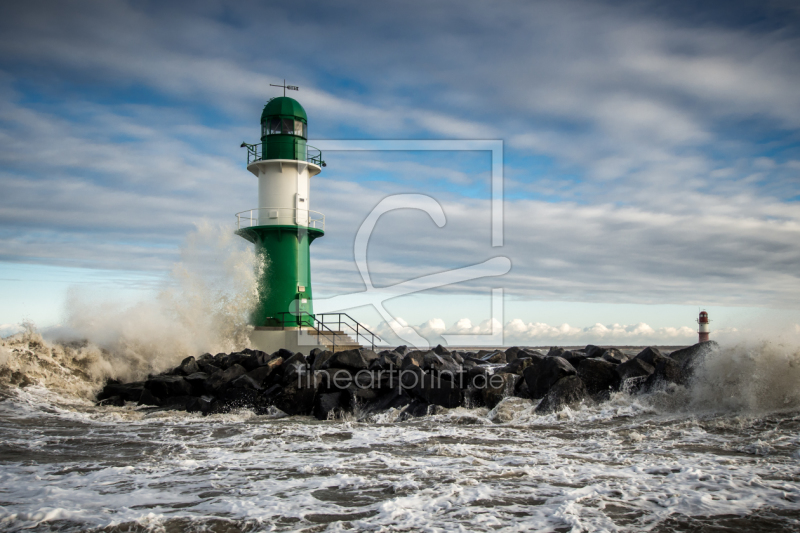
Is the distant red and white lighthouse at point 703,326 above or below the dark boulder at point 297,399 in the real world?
above

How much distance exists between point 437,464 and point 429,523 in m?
1.76

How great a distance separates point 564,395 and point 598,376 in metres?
0.88

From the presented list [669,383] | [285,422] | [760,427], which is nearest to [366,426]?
[285,422]

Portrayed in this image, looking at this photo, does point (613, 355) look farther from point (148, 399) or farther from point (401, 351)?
point (148, 399)

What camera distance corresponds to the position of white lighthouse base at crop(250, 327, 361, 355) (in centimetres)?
1622

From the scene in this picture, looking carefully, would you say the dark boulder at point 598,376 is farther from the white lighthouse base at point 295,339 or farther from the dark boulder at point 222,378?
the white lighthouse base at point 295,339

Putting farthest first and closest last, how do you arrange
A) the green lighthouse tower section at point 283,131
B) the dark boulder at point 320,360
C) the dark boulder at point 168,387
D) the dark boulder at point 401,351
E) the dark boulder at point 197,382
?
the green lighthouse tower section at point 283,131 < the dark boulder at point 401,351 < the dark boulder at point 197,382 < the dark boulder at point 320,360 < the dark boulder at point 168,387

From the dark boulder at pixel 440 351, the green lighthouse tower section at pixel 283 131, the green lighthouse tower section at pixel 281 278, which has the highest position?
the green lighthouse tower section at pixel 283 131

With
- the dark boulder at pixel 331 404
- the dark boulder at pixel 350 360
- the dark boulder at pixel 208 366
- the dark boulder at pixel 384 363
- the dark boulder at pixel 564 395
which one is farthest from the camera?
the dark boulder at pixel 208 366

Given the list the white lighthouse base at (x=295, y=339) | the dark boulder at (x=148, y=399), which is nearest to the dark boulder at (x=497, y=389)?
the dark boulder at (x=148, y=399)

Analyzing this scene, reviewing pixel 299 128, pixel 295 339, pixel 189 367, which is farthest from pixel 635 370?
pixel 299 128

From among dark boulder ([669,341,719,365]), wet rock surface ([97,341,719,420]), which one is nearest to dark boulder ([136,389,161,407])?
wet rock surface ([97,341,719,420])

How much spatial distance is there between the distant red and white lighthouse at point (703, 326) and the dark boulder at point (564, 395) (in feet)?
25.5

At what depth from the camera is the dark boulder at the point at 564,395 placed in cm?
865
